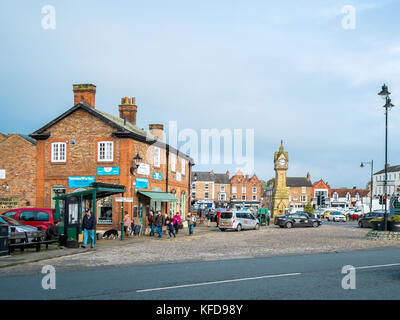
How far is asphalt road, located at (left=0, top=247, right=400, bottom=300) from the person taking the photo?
9.46m

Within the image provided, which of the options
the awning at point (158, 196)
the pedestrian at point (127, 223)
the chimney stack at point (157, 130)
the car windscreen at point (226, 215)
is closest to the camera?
the pedestrian at point (127, 223)

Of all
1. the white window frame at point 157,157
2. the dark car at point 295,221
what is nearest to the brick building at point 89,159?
the white window frame at point 157,157

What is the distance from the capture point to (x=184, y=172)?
1754 inches

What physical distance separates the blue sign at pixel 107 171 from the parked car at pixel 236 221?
10107 mm

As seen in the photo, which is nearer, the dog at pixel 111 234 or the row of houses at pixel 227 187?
the dog at pixel 111 234

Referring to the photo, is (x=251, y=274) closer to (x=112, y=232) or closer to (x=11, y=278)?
(x=11, y=278)

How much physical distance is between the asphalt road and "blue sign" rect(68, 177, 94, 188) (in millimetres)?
17902

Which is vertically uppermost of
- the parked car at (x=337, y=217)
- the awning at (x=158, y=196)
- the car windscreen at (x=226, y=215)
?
the awning at (x=158, y=196)

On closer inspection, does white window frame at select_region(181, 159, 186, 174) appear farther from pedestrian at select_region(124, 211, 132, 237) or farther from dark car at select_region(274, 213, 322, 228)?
pedestrian at select_region(124, 211, 132, 237)

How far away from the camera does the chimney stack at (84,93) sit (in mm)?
33219

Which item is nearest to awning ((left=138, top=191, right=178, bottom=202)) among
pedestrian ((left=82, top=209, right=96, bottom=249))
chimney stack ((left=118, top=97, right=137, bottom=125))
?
chimney stack ((left=118, top=97, right=137, bottom=125))

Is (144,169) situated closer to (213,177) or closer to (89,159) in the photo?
Answer: (89,159)

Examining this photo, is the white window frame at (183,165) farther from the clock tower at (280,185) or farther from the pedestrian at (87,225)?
the clock tower at (280,185)
